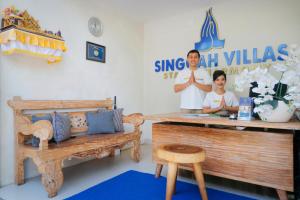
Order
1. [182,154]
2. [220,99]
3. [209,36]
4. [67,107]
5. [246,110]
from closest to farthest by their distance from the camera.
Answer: [182,154], [246,110], [220,99], [67,107], [209,36]

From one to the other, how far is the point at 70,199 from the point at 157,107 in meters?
2.99

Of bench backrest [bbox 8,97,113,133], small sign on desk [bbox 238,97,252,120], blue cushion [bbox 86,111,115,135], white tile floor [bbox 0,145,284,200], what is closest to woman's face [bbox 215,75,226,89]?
small sign on desk [bbox 238,97,252,120]

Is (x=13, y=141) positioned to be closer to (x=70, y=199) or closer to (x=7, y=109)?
(x=7, y=109)

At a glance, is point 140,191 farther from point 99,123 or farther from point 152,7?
point 152,7

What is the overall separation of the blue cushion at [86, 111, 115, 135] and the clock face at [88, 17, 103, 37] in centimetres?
146

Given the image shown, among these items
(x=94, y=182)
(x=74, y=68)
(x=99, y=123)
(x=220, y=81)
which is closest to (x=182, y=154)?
(x=94, y=182)

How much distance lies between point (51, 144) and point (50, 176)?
0.41 meters

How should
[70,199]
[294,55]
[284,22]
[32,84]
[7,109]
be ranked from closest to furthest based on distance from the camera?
[294,55]
[70,199]
[7,109]
[32,84]
[284,22]

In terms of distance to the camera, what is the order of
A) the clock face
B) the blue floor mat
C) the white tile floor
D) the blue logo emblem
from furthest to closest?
the blue logo emblem, the clock face, the white tile floor, the blue floor mat

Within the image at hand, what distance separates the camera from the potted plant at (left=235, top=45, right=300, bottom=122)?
176 cm

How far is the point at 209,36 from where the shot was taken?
4172 mm

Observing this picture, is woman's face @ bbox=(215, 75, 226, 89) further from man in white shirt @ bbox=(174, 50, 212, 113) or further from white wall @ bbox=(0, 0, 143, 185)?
white wall @ bbox=(0, 0, 143, 185)

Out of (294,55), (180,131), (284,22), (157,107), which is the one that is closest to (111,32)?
(157,107)

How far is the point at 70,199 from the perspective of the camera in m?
2.21
